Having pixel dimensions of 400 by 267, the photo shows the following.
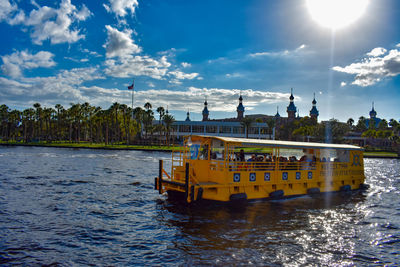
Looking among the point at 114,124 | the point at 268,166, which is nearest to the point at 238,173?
the point at 268,166

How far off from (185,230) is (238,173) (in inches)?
200

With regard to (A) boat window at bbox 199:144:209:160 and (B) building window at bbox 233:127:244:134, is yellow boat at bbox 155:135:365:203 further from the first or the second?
(B) building window at bbox 233:127:244:134

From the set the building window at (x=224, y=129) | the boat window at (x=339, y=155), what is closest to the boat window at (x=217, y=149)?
the boat window at (x=339, y=155)

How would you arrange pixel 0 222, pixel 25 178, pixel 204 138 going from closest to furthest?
→ pixel 0 222
pixel 204 138
pixel 25 178

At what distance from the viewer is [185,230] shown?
14016 millimetres

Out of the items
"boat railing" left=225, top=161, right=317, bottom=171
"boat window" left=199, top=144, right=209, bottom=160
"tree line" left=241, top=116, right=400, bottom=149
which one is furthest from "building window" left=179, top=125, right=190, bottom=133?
"boat window" left=199, top=144, right=209, bottom=160

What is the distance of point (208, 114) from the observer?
18662 cm

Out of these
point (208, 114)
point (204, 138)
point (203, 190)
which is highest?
point (208, 114)

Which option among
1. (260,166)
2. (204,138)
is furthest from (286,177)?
(204,138)

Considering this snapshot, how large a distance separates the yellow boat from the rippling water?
95cm

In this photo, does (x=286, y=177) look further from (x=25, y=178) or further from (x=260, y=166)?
(x=25, y=178)

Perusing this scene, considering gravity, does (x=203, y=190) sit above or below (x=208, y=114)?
below

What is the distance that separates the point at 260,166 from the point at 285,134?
5790 inches

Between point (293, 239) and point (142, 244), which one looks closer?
point (142, 244)
